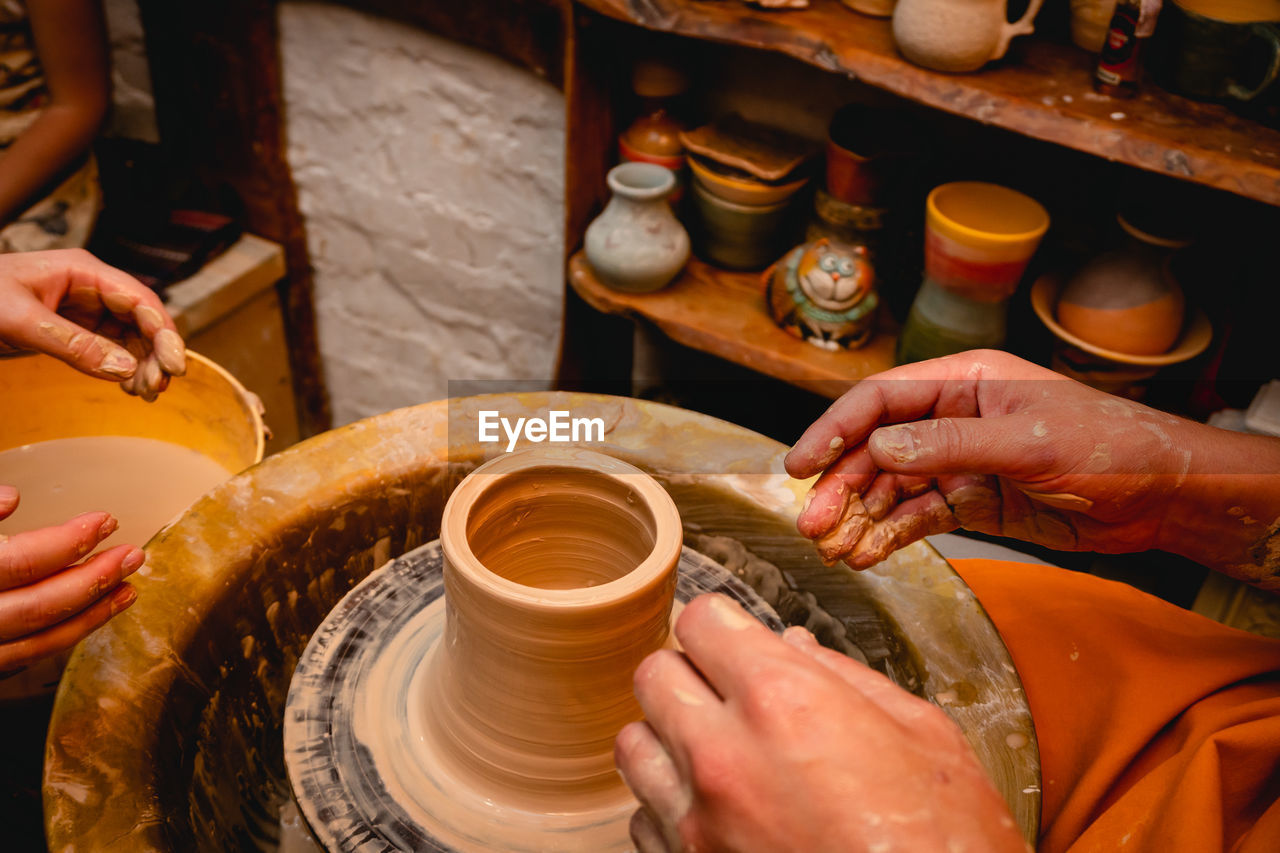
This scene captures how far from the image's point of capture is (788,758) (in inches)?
26.9

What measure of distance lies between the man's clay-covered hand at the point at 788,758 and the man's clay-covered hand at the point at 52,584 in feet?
2.06

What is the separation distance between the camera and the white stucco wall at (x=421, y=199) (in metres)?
2.26

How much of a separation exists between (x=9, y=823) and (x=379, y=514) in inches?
35.9

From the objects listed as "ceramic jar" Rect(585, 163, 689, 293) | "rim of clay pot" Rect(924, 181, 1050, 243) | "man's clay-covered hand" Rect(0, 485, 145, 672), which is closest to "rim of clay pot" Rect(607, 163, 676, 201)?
"ceramic jar" Rect(585, 163, 689, 293)

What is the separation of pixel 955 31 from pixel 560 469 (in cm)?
98

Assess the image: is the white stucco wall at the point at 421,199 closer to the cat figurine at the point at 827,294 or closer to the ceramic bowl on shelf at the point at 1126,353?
the cat figurine at the point at 827,294

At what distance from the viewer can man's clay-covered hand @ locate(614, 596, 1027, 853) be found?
66 centimetres

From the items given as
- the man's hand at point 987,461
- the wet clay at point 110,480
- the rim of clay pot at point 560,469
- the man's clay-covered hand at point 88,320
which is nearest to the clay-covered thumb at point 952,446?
the man's hand at point 987,461

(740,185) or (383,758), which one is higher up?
(740,185)

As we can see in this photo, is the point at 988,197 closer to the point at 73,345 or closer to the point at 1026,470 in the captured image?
the point at 1026,470

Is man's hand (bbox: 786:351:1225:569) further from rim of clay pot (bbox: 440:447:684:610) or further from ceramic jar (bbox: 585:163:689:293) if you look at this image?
ceramic jar (bbox: 585:163:689:293)

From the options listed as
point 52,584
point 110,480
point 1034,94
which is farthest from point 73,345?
point 1034,94

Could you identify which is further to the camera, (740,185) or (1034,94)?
(740,185)

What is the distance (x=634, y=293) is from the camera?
6.70 ft
